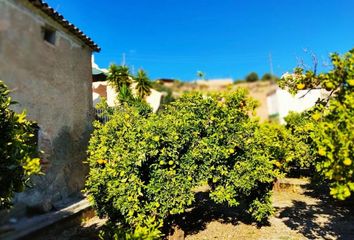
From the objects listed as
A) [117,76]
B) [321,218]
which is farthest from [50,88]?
[321,218]

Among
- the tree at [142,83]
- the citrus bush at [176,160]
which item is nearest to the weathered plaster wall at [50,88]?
the citrus bush at [176,160]

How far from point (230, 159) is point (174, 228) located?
1924mm

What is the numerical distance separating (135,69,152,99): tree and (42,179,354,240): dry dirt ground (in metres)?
9.81

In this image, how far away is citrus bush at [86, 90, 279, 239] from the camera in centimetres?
623

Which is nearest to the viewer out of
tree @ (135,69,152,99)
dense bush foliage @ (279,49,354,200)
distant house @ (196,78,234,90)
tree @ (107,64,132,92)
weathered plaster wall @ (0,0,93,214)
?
dense bush foliage @ (279,49,354,200)

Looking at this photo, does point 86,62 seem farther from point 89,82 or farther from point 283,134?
point 283,134

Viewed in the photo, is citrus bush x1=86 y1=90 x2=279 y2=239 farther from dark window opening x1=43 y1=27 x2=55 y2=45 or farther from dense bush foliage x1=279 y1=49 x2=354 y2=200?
dark window opening x1=43 y1=27 x2=55 y2=45

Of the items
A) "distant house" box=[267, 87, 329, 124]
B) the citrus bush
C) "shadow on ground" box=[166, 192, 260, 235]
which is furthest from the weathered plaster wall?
"distant house" box=[267, 87, 329, 124]

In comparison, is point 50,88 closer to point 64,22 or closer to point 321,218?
point 64,22

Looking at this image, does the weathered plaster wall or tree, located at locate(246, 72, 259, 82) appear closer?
the weathered plaster wall

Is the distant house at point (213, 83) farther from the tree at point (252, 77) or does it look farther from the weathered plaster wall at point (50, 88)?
the weathered plaster wall at point (50, 88)

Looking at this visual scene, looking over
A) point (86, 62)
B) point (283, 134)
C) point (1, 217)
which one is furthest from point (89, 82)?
point (283, 134)

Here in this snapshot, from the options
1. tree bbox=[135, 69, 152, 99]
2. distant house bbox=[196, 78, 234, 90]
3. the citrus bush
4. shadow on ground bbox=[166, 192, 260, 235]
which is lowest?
shadow on ground bbox=[166, 192, 260, 235]

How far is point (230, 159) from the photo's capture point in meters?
6.95
